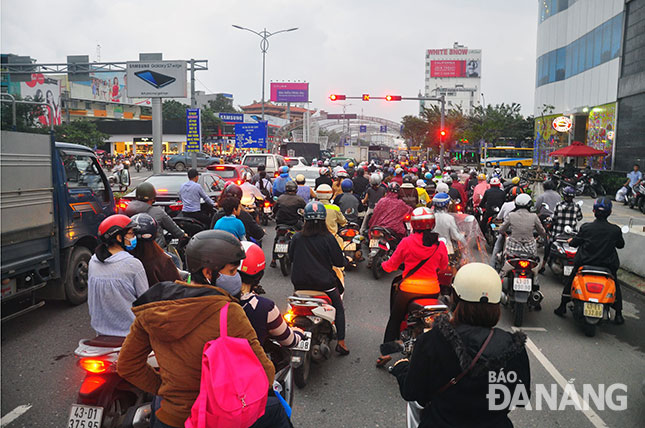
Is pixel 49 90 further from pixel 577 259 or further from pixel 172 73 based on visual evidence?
pixel 577 259

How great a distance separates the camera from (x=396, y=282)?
5449 mm

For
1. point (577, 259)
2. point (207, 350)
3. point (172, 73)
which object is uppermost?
point (172, 73)

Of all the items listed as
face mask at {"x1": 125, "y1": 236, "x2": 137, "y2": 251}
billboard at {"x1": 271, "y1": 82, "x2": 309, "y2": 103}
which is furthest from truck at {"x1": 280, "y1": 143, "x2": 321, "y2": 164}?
billboard at {"x1": 271, "y1": 82, "x2": 309, "y2": 103}

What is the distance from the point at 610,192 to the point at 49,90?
53252 millimetres

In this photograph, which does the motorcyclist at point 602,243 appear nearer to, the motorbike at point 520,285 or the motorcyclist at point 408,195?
the motorbike at point 520,285

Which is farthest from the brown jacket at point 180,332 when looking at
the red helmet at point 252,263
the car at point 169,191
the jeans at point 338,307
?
the car at point 169,191

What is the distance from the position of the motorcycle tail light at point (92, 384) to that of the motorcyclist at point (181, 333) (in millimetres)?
969

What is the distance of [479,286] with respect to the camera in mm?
2656

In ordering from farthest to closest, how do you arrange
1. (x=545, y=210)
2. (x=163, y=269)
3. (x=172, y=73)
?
(x=172, y=73)
(x=545, y=210)
(x=163, y=269)

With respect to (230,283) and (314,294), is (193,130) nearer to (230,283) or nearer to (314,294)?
(314,294)

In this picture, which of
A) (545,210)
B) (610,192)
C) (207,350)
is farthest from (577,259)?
(610,192)

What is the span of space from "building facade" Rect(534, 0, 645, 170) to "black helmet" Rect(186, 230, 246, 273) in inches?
1045

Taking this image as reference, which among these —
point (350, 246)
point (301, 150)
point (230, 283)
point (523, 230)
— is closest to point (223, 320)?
point (230, 283)

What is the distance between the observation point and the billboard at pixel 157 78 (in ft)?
90.1
